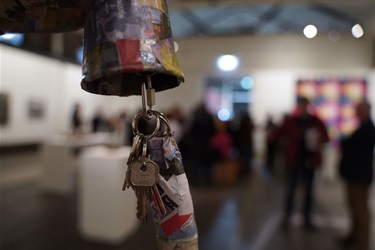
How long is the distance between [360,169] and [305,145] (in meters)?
0.82

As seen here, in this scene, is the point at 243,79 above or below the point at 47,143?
above

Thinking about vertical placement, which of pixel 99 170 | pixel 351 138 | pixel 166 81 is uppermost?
pixel 166 81

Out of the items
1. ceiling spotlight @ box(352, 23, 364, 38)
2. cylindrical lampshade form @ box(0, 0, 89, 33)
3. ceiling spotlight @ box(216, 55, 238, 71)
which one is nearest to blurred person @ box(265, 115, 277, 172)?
ceiling spotlight @ box(216, 55, 238, 71)

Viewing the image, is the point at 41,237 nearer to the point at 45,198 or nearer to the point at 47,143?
the point at 45,198

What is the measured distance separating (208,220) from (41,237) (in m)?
1.81

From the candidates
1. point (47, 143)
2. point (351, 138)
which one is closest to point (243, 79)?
point (47, 143)

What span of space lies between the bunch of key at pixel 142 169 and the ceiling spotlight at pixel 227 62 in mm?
8954

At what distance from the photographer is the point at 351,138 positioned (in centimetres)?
291

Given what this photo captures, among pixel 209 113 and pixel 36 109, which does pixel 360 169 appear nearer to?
pixel 209 113

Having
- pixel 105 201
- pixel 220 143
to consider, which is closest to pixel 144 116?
pixel 105 201

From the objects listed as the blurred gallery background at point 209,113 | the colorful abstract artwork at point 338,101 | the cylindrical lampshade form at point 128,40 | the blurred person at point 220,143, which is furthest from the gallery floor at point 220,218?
the colorful abstract artwork at point 338,101

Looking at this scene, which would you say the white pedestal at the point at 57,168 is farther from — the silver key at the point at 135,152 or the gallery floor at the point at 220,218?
the silver key at the point at 135,152

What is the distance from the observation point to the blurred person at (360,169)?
111 inches

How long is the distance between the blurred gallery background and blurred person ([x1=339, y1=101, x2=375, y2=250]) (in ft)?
1.31
